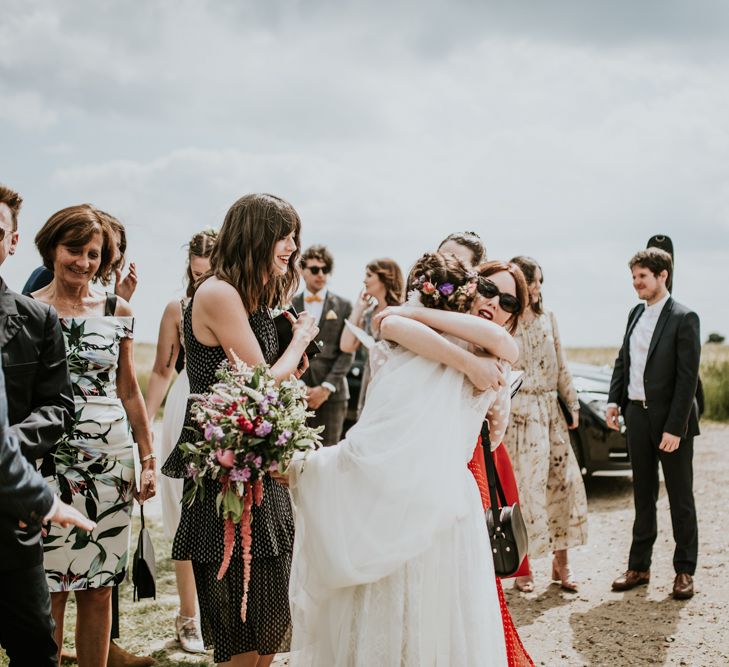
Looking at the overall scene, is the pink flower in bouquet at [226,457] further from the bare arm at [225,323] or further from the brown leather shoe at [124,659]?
the brown leather shoe at [124,659]

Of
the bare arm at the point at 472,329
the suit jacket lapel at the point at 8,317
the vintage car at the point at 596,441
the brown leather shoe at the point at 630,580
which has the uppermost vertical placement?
the suit jacket lapel at the point at 8,317

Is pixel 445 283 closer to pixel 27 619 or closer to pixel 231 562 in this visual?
pixel 231 562

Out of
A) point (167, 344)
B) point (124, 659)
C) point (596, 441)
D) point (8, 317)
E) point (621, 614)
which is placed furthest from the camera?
point (596, 441)

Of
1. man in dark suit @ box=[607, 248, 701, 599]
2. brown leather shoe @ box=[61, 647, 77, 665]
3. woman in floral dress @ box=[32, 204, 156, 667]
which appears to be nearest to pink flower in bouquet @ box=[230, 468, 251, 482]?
woman in floral dress @ box=[32, 204, 156, 667]

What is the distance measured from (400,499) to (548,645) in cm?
256

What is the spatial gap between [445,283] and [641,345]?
3.50 metres

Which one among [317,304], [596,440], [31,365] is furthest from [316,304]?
[31,365]

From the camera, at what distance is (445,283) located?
10.5 feet

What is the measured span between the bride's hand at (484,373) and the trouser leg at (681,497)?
10.8 ft

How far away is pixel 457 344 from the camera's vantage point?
319 centimetres

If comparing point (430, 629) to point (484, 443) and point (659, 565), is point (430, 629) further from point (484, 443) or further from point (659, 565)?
point (659, 565)

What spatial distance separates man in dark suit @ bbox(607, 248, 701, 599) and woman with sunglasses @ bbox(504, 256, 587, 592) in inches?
18.3

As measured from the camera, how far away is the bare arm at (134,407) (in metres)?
3.82

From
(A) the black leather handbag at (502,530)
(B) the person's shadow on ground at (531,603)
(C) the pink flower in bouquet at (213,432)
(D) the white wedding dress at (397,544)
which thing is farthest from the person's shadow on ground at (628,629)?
(C) the pink flower in bouquet at (213,432)
